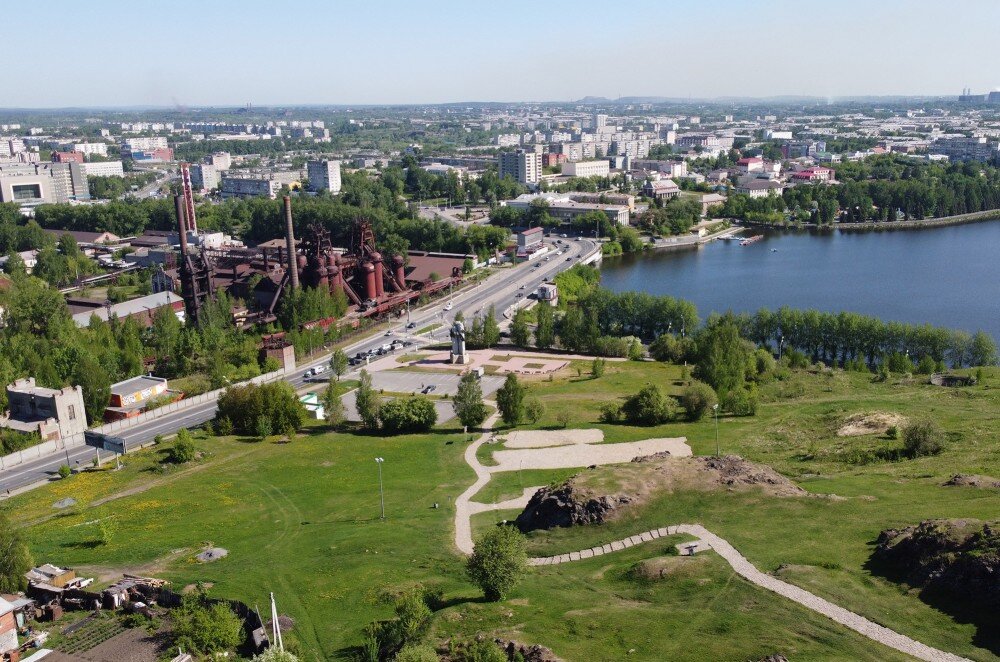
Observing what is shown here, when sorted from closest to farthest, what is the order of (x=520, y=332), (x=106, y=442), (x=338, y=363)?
(x=106, y=442) < (x=338, y=363) < (x=520, y=332)

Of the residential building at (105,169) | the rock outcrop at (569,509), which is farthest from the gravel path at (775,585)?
the residential building at (105,169)

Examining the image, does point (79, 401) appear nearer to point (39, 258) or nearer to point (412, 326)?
point (412, 326)

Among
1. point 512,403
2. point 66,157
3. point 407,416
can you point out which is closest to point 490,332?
point 512,403

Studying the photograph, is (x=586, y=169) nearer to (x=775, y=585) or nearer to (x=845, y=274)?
(x=845, y=274)

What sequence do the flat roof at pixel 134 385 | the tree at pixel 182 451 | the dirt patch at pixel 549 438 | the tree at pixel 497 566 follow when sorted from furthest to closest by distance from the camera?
the flat roof at pixel 134 385
the dirt patch at pixel 549 438
the tree at pixel 182 451
the tree at pixel 497 566

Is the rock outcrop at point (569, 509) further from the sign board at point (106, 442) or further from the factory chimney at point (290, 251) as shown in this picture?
the factory chimney at point (290, 251)

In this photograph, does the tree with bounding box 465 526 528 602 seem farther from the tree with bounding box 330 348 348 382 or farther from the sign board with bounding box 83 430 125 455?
the tree with bounding box 330 348 348 382
